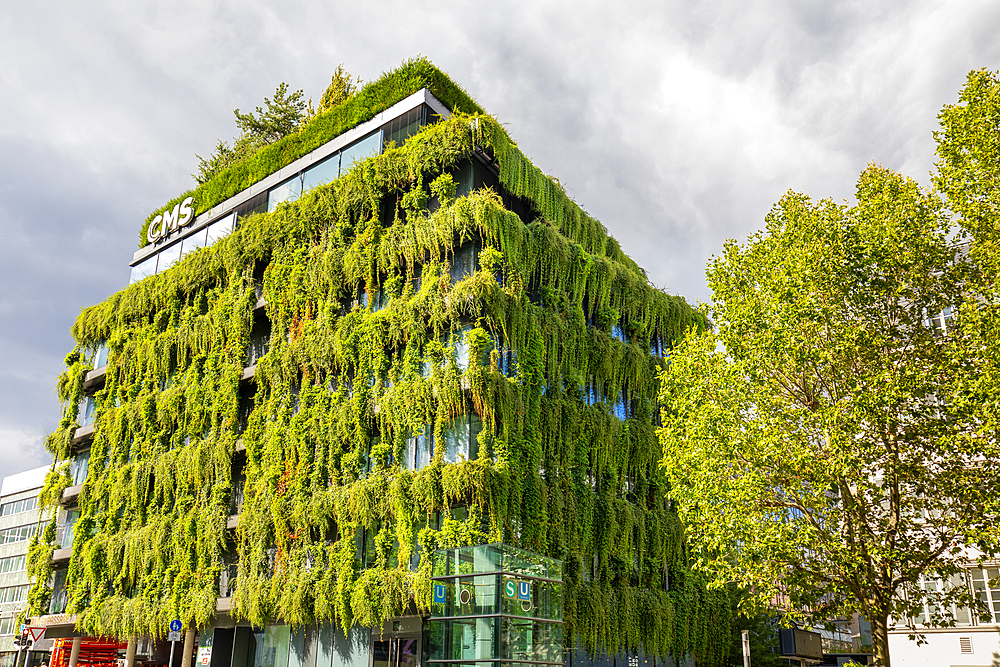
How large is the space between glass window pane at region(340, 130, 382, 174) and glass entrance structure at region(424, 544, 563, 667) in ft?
57.5

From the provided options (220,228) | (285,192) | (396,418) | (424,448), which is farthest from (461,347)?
(220,228)

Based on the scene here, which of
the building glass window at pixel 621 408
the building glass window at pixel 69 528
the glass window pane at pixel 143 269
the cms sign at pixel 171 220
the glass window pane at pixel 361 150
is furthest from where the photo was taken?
the glass window pane at pixel 143 269

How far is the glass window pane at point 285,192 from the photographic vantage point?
32875 millimetres

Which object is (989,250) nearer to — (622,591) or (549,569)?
(549,569)

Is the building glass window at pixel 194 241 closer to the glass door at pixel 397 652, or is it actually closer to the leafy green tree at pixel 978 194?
the glass door at pixel 397 652

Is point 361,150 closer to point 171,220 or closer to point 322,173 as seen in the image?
point 322,173

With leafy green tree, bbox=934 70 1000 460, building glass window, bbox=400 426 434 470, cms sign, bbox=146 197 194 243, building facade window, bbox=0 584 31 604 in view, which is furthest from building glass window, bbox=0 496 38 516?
leafy green tree, bbox=934 70 1000 460

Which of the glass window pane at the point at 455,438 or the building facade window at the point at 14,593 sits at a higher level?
the glass window pane at the point at 455,438

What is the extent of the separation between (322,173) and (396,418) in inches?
516

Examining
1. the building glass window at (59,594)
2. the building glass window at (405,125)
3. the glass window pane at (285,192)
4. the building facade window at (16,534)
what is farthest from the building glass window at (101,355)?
the building facade window at (16,534)

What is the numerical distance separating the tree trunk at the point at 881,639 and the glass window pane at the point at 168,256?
33.4 metres

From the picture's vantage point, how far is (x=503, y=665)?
1616cm

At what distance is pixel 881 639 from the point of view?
1705 centimetres

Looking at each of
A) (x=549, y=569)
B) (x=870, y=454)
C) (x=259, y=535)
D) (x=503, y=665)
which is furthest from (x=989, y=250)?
(x=259, y=535)
